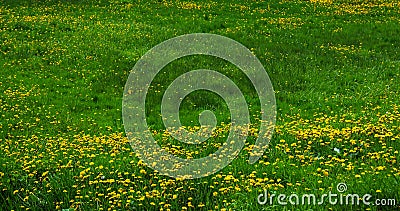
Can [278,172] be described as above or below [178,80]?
below

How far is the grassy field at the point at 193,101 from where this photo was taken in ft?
23.2

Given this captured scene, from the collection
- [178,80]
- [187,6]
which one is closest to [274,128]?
[178,80]

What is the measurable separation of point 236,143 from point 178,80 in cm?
708

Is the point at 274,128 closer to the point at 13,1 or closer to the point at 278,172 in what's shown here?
the point at 278,172

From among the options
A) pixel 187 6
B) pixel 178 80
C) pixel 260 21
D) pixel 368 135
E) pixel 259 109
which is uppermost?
pixel 187 6

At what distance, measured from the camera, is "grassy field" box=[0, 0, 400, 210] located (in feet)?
23.2

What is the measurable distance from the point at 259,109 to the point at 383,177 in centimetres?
703

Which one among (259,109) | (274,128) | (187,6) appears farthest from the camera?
(187,6)

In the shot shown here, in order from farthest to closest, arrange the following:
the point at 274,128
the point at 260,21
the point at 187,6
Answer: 1. the point at 187,6
2. the point at 260,21
3. the point at 274,128

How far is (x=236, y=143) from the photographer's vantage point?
919 cm

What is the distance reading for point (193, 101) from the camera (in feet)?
46.9

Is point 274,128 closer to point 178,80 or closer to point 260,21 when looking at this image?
point 178,80

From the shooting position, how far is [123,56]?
1847cm

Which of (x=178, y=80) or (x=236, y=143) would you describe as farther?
(x=178, y=80)
